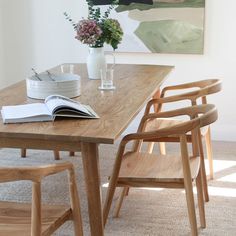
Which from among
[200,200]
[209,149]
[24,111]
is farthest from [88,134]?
[209,149]

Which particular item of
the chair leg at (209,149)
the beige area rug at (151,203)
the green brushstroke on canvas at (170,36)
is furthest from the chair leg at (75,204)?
the green brushstroke on canvas at (170,36)

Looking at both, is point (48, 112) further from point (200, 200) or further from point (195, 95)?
point (195, 95)

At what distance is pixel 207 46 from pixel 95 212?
8.15 ft

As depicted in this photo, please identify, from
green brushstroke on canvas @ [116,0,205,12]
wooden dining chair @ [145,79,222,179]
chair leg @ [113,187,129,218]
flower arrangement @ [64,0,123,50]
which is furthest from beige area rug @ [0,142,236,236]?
green brushstroke on canvas @ [116,0,205,12]

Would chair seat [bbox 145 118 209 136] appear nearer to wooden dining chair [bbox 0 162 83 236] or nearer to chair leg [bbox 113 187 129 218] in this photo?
chair leg [bbox 113 187 129 218]

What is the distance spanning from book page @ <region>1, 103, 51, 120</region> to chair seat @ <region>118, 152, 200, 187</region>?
1.63 feet

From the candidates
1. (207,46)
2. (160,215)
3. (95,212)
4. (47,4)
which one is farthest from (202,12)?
(95,212)

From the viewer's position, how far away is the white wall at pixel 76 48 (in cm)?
401

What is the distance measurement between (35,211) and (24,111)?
2.21ft

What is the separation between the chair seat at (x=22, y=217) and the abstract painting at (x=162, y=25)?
8.24 feet

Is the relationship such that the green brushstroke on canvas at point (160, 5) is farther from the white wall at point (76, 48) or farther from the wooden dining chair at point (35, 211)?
the wooden dining chair at point (35, 211)

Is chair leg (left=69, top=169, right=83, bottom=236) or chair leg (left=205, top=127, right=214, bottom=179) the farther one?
chair leg (left=205, top=127, right=214, bottom=179)

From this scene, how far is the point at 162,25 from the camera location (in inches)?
160

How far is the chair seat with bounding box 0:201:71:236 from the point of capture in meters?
1.71
